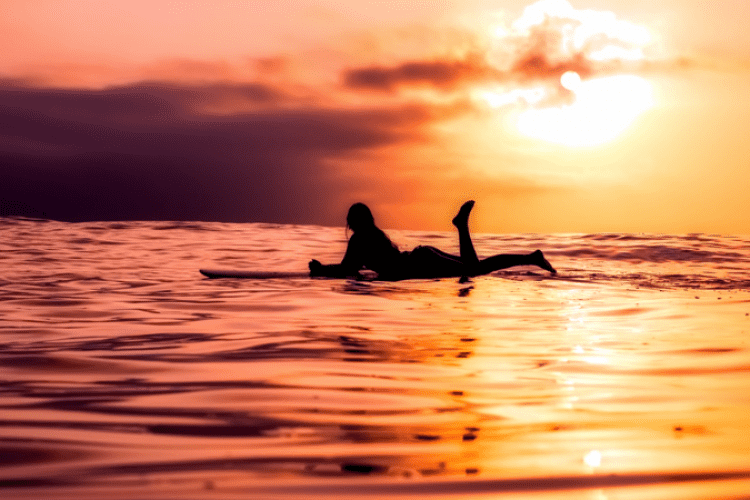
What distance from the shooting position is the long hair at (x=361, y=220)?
986 cm

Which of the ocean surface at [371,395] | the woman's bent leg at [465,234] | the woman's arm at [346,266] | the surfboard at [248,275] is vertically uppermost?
the woman's bent leg at [465,234]

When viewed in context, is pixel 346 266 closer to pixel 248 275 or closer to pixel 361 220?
pixel 361 220

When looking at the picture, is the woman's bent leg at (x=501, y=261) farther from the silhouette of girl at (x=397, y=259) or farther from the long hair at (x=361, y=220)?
the long hair at (x=361, y=220)

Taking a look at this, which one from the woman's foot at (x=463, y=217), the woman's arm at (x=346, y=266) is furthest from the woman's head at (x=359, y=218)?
the woman's foot at (x=463, y=217)

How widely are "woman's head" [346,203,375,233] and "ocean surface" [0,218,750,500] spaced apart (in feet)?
6.10

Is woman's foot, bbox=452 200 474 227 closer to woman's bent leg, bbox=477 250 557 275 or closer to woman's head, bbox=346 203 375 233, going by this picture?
woman's bent leg, bbox=477 250 557 275

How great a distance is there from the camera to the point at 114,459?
90.7 inches

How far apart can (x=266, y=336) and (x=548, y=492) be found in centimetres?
335

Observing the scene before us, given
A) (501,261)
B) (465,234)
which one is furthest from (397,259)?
(501,261)

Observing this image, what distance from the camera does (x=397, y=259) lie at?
1018 cm

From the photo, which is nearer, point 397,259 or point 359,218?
point 359,218

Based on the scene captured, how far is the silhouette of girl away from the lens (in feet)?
32.6

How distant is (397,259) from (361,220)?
0.80m

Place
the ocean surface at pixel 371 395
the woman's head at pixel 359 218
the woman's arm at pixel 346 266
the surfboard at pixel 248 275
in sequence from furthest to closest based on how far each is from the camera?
1. the surfboard at pixel 248 275
2. the woman's arm at pixel 346 266
3. the woman's head at pixel 359 218
4. the ocean surface at pixel 371 395
